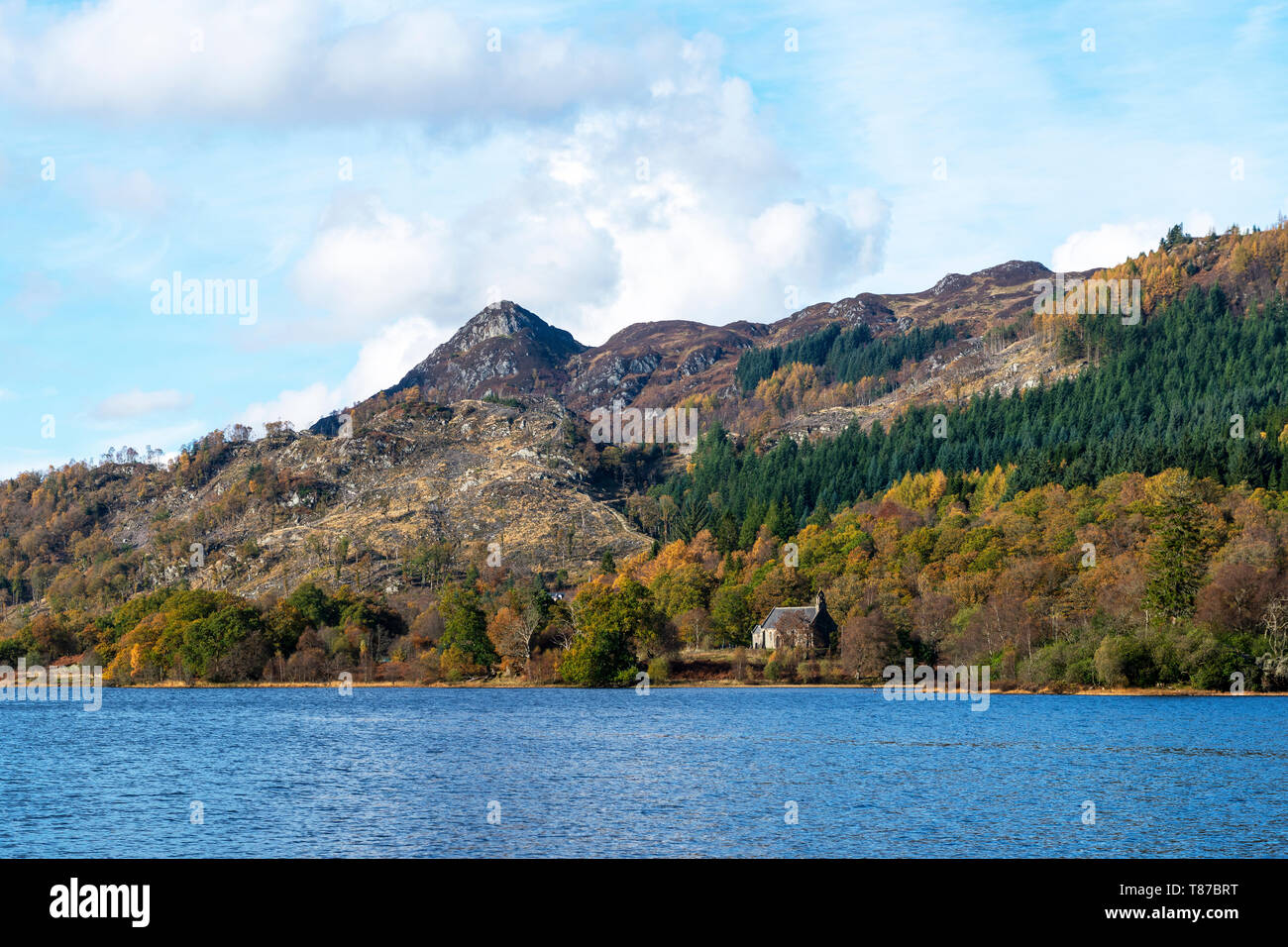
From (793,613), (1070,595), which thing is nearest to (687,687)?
(793,613)

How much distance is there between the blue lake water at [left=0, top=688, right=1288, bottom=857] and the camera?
1887 inches

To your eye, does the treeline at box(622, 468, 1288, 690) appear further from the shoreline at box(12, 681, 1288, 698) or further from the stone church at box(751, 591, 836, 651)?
the stone church at box(751, 591, 836, 651)

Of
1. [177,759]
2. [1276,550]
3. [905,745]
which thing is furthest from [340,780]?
[1276,550]

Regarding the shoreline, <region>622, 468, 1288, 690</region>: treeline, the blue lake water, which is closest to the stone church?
<region>622, 468, 1288, 690</region>: treeline

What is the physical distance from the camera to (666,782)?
64.3 m

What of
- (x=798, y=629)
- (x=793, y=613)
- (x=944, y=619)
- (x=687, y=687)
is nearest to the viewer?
(x=944, y=619)

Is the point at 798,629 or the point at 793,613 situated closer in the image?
the point at 798,629

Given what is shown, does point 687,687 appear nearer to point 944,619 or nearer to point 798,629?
point 798,629

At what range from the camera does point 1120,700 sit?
118562 mm
